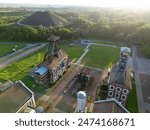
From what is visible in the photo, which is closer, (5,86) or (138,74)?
(5,86)

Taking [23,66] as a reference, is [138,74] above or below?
below

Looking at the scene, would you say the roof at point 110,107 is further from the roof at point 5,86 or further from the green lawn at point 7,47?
the green lawn at point 7,47

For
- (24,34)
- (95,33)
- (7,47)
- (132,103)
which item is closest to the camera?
(132,103)

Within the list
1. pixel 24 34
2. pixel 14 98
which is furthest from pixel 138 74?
pixel 24 34

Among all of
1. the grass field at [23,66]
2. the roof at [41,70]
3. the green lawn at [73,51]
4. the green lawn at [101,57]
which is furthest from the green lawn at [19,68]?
the green lawn at [101,57]

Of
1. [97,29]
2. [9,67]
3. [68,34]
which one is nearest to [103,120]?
[9,67]

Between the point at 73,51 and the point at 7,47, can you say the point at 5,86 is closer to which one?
the point at 7,47

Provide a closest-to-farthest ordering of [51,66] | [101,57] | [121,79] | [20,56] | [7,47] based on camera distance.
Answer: [121,79], [51,66], [20,56], [101,57], [7,47]
